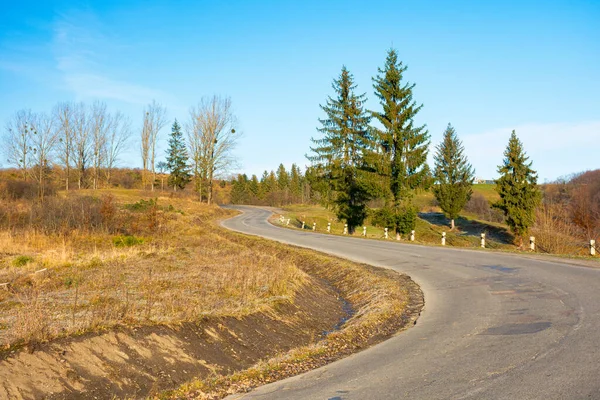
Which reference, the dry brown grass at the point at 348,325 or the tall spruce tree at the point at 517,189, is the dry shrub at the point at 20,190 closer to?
the dry brown grass at the point at 348,325

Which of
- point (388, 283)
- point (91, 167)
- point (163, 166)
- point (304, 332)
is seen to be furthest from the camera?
point (163, 166)

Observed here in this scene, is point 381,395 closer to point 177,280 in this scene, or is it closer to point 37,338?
point 37,338

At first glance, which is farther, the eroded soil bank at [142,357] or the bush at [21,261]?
the bush at [21,261]

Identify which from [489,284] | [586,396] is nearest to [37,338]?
[586,396]

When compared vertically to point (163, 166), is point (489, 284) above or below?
below

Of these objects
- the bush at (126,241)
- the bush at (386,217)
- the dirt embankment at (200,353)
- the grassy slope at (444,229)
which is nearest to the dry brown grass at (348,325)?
the dirt embankment at (200,353)

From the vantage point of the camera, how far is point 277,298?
1068 cm

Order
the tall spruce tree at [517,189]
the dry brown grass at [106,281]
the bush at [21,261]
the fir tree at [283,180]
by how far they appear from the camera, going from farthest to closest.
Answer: the fir tree at [283,180] < the tall spruce tree at [517,189] < the bush at [21,261] < the dry brown grass at [106,281]

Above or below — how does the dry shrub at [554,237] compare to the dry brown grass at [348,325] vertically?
above

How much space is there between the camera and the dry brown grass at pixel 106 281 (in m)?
7.56

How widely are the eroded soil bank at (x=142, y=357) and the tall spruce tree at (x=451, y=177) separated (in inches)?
2104

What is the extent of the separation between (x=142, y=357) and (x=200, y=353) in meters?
0.96

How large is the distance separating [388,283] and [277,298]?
4209 mm

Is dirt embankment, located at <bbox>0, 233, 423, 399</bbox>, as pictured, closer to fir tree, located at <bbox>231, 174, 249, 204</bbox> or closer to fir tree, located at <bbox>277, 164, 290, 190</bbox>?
fir tree, located at <bbox>231, 174, 249, 204</bbox>
